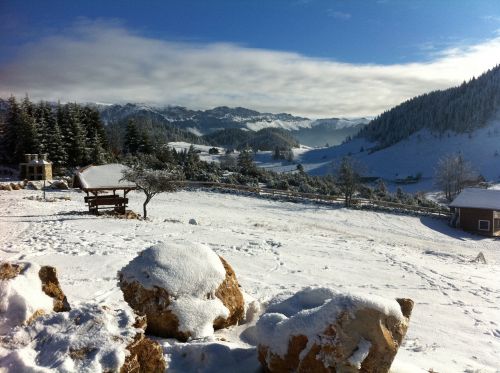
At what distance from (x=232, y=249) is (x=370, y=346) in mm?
13220

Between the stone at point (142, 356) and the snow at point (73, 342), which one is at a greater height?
the snow at point (73, 342)

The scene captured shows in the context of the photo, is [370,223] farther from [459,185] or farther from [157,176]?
[459,185]

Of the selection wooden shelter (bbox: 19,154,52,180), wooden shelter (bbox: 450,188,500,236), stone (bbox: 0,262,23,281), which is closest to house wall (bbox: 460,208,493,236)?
wooden shelter (bbox: 450,188,500,236)

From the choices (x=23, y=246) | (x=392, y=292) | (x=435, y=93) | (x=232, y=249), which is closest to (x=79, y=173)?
(x=23, y=246)

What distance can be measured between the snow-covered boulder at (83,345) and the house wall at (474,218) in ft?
131

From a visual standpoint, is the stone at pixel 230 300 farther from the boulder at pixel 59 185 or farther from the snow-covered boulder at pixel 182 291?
the boulder at pixel 59 185

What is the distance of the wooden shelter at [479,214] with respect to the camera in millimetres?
38031

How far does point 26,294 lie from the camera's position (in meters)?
5.78

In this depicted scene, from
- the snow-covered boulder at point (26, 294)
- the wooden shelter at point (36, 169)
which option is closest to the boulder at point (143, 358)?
the snow-covered boulder at point (26, 294)

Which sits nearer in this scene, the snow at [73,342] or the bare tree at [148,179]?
the snow at [73,342]

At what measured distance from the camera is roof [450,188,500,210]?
1520 inches

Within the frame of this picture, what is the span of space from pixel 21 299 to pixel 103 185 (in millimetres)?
22471

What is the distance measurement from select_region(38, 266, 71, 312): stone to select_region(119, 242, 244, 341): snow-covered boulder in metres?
1.36

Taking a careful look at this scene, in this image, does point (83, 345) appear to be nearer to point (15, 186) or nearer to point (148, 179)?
point (148, 179)
